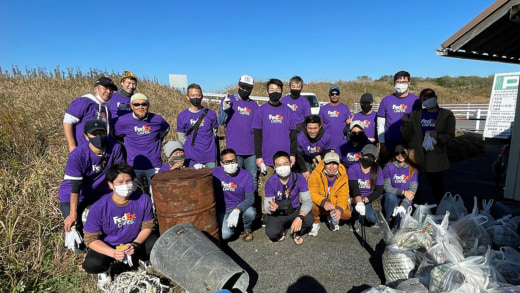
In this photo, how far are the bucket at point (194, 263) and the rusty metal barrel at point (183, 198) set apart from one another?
0.93 ft

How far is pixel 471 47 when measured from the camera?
11.7 ft

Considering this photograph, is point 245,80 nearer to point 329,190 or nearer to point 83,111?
point 329,190

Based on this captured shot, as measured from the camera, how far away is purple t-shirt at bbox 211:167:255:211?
403cm

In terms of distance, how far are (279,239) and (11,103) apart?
26.8 feet

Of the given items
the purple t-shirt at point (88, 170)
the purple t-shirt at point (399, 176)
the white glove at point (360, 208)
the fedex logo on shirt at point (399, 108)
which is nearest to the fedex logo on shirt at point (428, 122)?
the fedex logo on shirt at point (399, 108)

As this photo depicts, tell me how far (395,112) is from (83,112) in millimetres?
4719

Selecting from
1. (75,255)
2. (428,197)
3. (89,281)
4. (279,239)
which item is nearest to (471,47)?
(428,197)

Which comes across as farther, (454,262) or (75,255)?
(75,255)

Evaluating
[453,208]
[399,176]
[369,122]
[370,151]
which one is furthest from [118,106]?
[453,208]

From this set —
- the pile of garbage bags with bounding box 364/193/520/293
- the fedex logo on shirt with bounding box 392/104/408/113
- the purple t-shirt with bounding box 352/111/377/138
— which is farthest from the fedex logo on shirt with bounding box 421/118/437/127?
the pile of garbage bags with bounding box 364/193/520/293

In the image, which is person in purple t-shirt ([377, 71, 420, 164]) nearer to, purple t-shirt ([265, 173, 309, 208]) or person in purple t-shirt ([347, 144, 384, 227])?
person in purple t-shirt ([347, 144, 384, 227])

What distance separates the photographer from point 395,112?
4.68 meters

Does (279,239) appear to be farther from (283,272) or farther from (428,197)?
(428,197)

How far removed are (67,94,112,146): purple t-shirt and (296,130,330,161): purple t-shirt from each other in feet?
10.1
